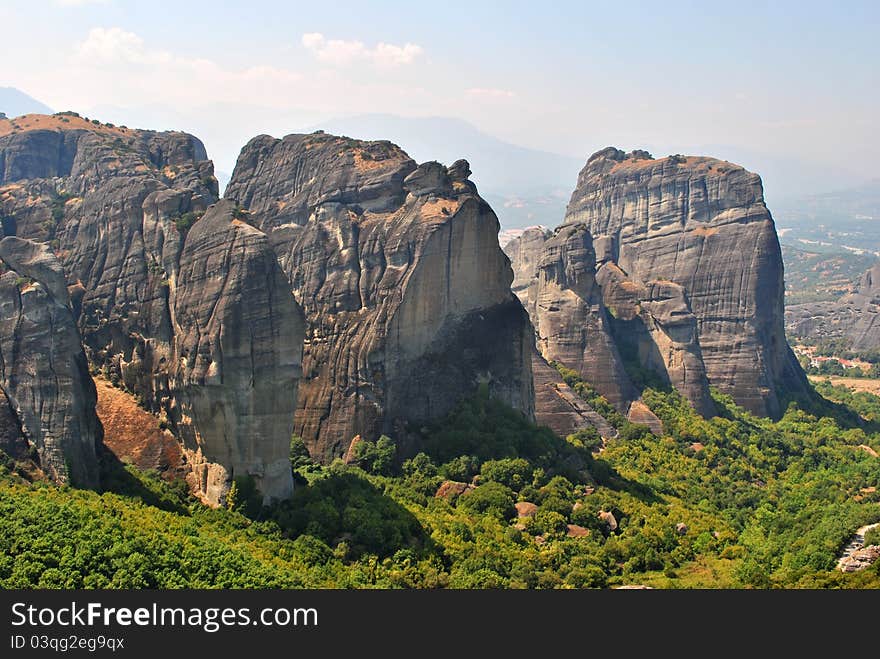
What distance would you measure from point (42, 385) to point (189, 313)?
232 inches

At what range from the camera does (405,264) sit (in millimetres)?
44969

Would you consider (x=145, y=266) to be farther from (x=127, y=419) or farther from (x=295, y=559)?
(x=295, y=559)

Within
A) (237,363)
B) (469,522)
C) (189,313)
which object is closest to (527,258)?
(469,522)

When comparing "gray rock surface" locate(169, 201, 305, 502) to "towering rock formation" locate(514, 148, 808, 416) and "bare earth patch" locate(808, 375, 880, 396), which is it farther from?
"bare earth patch" locate(808, 375, 880, 396)

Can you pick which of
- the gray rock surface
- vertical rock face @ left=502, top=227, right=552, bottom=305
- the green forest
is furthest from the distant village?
the gray rock surface

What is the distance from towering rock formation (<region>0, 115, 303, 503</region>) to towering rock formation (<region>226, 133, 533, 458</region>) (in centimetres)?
724

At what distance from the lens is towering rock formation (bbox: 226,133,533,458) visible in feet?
146

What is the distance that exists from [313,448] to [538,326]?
2642 centimetres

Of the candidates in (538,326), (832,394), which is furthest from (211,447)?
(832,394)

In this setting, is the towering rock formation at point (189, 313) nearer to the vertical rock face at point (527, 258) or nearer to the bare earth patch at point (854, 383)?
the vertical rock face at point (527, 258)

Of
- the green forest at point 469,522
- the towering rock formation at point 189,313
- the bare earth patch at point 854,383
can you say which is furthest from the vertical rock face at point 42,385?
the bare earth patch at point 854,383

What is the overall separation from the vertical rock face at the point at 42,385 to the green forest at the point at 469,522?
0.95 meters

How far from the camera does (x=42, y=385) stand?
104 ft

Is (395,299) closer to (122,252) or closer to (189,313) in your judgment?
(189,313)
